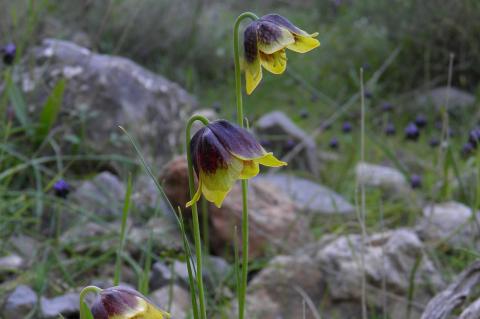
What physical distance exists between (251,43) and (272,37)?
1.4 inches

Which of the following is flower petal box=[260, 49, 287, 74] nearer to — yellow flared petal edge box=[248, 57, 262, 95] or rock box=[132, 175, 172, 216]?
yellow flared petal edge box=[248, 57, 262, 95]

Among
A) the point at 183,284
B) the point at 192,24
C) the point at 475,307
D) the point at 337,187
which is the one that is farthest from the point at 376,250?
the point at 192,24

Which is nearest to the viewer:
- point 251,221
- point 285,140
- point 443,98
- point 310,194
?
point 251,221

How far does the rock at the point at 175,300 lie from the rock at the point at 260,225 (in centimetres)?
38

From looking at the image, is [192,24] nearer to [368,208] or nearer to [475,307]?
[368,208]

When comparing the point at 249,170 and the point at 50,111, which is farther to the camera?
the point at 50,111

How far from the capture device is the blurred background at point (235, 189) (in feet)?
6.86

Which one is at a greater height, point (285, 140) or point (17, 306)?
point (285, 140)

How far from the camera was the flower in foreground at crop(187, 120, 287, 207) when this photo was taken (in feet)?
3.13

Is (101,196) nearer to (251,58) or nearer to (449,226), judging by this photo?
(449,226)

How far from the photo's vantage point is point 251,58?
3.59 feet

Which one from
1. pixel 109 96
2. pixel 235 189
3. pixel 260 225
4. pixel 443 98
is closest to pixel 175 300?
pixel 260 225

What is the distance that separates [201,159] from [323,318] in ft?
4.25

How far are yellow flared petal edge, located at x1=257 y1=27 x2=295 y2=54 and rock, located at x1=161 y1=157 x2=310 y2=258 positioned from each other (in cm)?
136
